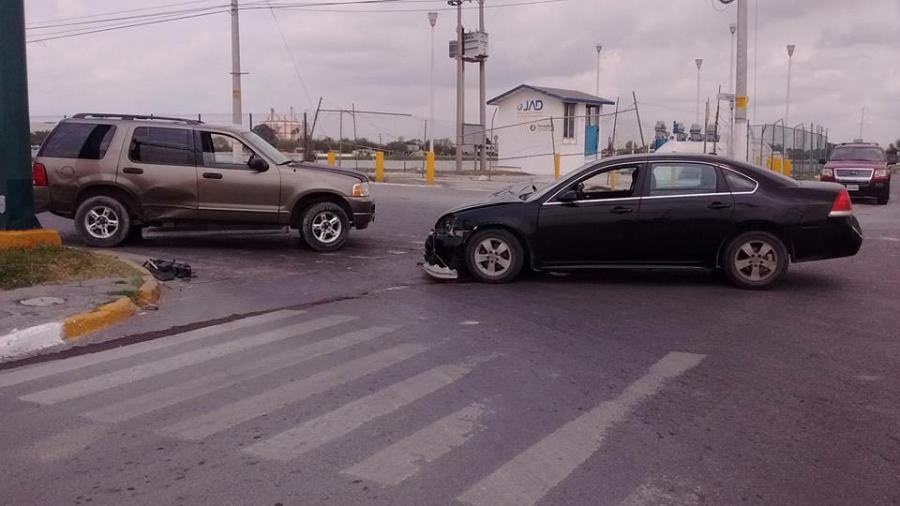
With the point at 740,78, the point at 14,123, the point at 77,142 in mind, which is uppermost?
the point at 740,78

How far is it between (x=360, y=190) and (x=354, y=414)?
7.33 meters

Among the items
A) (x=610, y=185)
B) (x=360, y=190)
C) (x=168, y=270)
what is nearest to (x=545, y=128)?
(x=360, y=190)

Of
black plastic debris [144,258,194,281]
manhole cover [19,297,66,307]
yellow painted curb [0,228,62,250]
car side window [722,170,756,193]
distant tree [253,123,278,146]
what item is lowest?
manhole cover [19,297,66,307]

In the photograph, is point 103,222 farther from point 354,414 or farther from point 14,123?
point 354,414

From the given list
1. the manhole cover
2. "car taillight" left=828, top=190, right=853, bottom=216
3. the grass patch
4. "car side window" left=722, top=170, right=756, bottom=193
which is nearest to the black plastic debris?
the grass patch

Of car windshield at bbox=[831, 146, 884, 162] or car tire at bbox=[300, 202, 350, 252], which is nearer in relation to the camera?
car tire at bbox=[300, 202, 350, 252]

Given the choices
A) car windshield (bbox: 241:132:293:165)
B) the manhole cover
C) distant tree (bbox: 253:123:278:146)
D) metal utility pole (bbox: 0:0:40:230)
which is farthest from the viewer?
distant tree (bbox: 253:123:278:146)

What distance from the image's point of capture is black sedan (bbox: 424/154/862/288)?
9.31m

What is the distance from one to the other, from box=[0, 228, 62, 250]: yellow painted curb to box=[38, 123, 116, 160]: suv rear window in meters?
2.02

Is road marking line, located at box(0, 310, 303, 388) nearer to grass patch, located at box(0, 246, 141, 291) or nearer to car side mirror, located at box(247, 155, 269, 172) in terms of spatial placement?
grass patch, located at box(0, 246, 141, 291)

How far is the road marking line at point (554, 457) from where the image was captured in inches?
159

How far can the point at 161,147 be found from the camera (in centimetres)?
1201

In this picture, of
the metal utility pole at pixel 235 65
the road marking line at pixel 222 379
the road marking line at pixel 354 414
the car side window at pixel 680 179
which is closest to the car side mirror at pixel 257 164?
the road marking line at pixel 222 379

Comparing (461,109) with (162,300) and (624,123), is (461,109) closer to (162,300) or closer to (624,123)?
(624,123)
